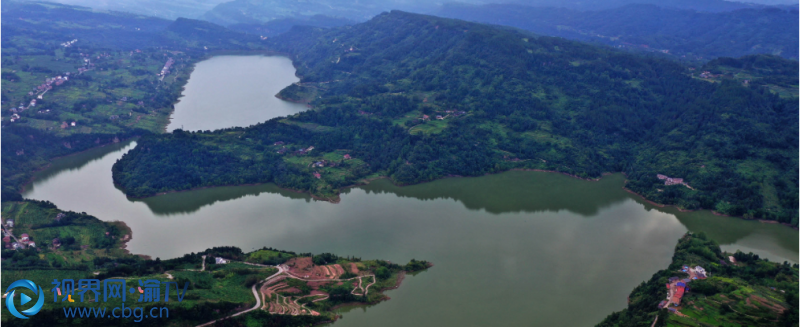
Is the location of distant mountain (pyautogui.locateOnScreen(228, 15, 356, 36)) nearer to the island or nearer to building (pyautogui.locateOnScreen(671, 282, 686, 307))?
the island

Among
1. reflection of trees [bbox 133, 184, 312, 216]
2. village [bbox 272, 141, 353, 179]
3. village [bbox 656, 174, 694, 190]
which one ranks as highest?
village [bbox 656, 174, 694, 190]

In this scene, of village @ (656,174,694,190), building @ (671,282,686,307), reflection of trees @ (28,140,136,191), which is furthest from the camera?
reflection of trees @ (28,140,136,191)

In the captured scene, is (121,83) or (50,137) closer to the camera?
(50,137)

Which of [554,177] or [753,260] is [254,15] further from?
[753,260]

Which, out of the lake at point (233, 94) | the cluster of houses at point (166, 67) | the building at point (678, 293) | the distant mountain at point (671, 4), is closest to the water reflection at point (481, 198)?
the building at point (678, 293)

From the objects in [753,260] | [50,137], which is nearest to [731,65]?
[753,260]

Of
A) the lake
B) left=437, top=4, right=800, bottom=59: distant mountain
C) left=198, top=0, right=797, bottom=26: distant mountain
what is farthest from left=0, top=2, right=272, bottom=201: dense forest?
left=437, top=4, right=800, bottom=59: distant mountain

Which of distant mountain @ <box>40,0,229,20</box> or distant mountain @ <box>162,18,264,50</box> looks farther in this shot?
distant mountain @ <box>40,0,229,20</box>

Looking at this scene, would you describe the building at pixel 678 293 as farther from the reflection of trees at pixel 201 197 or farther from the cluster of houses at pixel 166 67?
the cluster of houses at pixel 166 67
